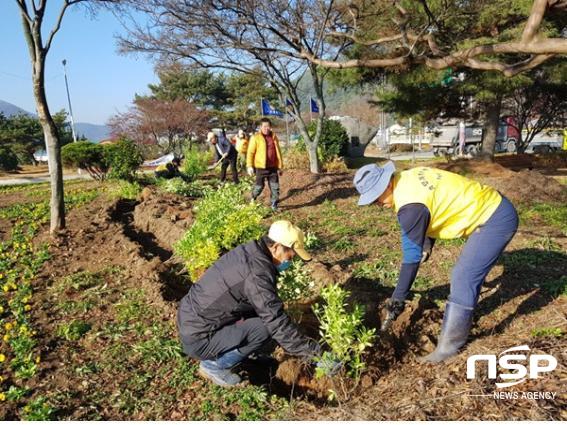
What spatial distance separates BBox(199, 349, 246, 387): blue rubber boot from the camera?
286 cm

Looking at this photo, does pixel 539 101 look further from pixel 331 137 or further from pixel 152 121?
pixel 152 121

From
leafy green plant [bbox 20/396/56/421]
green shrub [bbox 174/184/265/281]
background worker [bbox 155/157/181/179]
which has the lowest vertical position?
leafy green plant [bbox 20/396/56/421]

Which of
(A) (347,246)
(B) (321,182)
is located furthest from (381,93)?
(A) (347,246)

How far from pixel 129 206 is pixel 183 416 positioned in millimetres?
7457

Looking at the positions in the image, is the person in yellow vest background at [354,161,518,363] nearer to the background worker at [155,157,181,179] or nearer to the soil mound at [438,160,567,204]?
the soil mound at [438,160,567,204]

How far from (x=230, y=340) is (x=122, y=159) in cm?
939

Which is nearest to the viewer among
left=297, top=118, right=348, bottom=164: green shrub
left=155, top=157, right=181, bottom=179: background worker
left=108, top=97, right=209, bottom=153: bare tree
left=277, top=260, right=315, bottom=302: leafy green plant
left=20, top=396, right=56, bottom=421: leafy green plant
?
left=20, top=396, right=56, bottom=421: leafy green plant

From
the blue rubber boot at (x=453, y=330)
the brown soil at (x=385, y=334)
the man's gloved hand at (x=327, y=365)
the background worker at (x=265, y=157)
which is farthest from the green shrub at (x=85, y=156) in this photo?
the blue rubber boot at (x=453, y=330)

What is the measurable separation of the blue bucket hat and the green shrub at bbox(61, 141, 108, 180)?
10.6 m

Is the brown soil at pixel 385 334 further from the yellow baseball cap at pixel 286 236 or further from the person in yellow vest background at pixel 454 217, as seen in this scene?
the yellow baseball cap at pixel 286 236

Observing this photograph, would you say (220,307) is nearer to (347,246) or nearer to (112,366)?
(112,366)

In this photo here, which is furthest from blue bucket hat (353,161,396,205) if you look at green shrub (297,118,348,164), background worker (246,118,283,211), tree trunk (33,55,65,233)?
green shrub (297,118,348,164)

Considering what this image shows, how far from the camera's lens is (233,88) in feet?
128

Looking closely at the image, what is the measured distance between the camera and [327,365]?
2.63m
